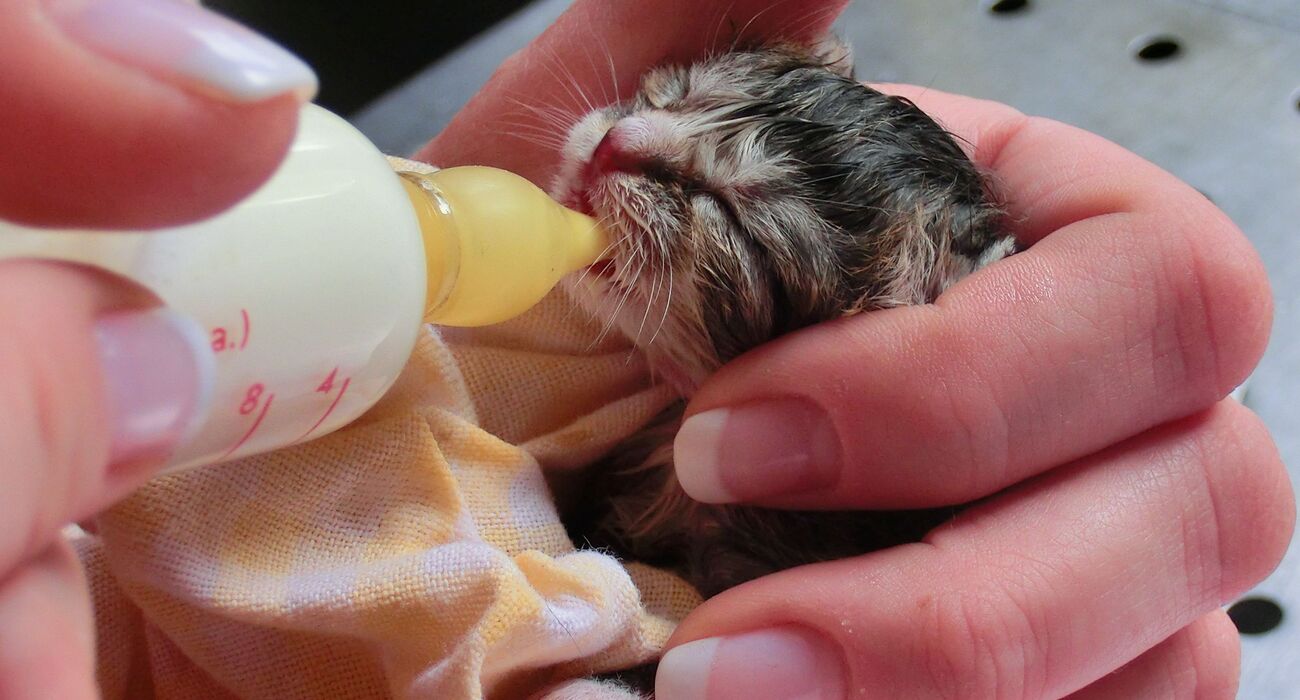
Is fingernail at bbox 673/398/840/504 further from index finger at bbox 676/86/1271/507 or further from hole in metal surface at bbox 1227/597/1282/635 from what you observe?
hole in metal surface at bbox 1227/597/1282/635

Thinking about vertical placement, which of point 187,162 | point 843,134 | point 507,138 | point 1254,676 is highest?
point 187,162

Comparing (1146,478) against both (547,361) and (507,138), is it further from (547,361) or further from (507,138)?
(507,138)

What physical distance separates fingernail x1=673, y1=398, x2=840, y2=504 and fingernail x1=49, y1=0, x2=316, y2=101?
0.46 m

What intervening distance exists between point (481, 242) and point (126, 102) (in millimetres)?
261

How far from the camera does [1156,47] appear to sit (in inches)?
57.6

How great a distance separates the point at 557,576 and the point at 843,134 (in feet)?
1.36

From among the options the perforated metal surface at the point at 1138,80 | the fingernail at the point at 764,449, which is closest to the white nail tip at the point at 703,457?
the fingernail at the point at 764,449

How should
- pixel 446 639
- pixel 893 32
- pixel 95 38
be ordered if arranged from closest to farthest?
pixel 95 38
pixel 446 639
pixel 893 32

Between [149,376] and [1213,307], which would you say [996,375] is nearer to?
[1213,307]

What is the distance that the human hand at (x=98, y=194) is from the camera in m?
0.27

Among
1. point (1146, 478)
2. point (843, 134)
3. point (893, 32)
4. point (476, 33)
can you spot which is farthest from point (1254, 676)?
point (476, 33)

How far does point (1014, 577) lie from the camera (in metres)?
0.67

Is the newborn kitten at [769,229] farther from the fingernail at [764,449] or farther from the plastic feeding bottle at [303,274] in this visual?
the plastic feeding bottle at [303,274]

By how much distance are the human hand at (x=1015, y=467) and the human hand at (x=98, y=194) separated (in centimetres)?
44
